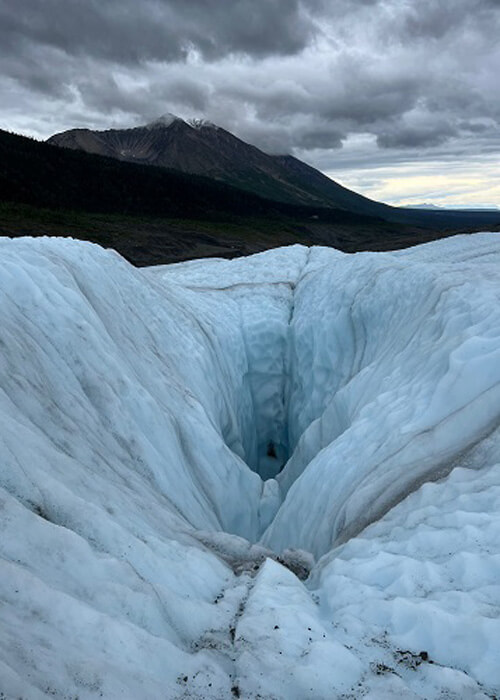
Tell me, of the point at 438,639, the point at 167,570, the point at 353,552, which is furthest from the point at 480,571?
the point at 167,570

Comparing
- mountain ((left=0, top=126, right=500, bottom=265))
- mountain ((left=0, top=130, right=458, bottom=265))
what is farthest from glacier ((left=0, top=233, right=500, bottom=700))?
mountain ((left=0, top=130, right=458, bottom=265))

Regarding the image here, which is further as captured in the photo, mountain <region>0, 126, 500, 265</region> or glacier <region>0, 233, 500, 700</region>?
mountain <region>0, 126, 500, 265</region>

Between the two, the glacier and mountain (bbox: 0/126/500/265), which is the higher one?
mountain (bbox: 0/126/500/265)

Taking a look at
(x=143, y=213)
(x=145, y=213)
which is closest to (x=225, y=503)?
(x=143, y=213)

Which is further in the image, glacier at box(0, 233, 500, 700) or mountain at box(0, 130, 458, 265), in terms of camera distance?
mountain at box(0, 130, 458, 265)

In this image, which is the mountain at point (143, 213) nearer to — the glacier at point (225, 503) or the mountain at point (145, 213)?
the mountain at point (145, 213)

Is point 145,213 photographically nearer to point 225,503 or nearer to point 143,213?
point 143,213

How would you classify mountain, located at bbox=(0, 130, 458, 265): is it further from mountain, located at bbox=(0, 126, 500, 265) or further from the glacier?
the glacier

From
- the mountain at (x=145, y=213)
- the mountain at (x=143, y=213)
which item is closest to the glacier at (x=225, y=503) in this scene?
the mountain at (x=145, y=213)

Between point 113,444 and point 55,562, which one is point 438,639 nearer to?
point 55,562

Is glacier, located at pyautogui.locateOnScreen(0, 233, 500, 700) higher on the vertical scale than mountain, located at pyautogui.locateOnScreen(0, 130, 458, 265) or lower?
lower
